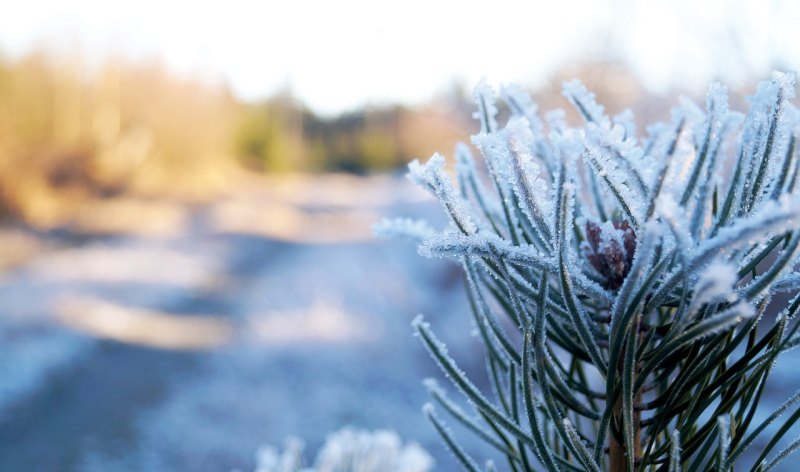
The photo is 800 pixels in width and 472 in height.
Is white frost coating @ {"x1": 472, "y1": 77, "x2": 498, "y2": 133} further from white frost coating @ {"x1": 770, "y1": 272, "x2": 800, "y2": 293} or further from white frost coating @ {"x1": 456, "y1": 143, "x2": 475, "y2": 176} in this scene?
white frost coating @ {"x1": 770, "y1": 272, "x2": 800, "y2": 293}

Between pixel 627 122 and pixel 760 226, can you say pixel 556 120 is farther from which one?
pixel 760 226

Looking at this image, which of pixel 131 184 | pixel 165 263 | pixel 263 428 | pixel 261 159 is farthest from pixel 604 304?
pixel 261 159

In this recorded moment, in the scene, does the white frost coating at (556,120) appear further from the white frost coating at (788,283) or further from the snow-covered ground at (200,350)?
the snow-covered ground at (200,350)

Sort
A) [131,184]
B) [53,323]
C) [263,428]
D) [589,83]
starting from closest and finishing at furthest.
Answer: [263,428], [53,323], [589,83], [131,184]

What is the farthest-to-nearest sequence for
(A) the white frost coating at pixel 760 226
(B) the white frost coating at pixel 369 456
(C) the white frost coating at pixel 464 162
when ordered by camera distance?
(B) the white frost coating at pixel 369 456
(C) the white frost coating at pixel 464 162
(A) the white frost coating at pixel 760 226

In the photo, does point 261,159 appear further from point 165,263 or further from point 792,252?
point 792,252

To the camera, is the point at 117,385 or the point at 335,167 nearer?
the point at 117,385

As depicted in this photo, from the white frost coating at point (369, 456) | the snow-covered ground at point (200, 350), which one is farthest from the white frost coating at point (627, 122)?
the snow-covered ground at point (200, 350)
